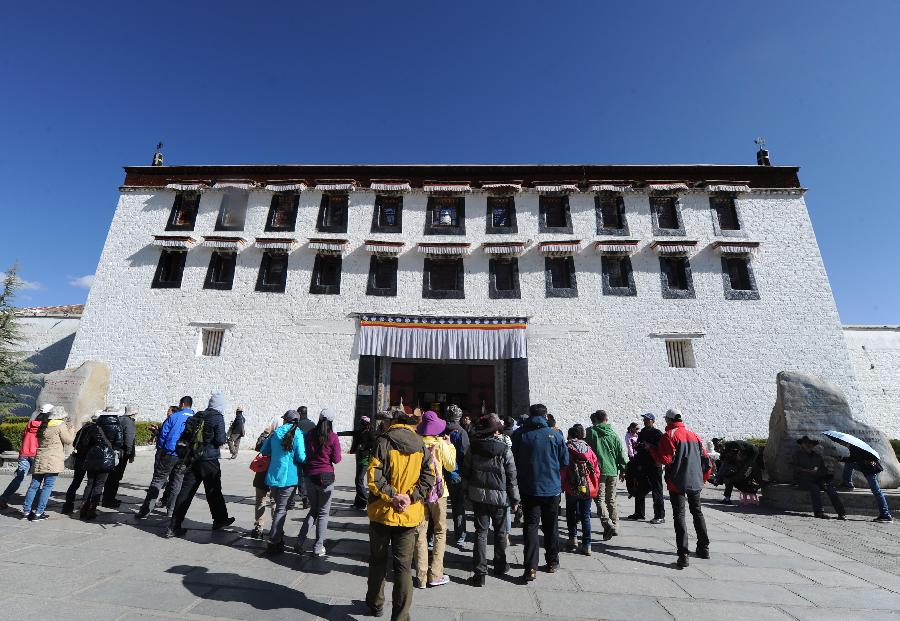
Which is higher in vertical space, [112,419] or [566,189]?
[566,189]

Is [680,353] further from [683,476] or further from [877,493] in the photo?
[683,476]

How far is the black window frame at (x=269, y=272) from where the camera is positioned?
57.6ft

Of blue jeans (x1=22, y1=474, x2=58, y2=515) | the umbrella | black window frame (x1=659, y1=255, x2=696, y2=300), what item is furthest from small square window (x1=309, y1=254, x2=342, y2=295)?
the umbrella

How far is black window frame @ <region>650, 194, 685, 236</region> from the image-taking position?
711 inches

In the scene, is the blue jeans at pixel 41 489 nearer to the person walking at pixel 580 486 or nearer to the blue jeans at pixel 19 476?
the blue jeans at pixel 19 476

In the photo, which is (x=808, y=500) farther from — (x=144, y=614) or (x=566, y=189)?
(x=566, y=189)

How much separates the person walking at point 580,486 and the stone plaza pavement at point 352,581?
330 mm

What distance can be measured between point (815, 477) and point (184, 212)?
80.8 feet

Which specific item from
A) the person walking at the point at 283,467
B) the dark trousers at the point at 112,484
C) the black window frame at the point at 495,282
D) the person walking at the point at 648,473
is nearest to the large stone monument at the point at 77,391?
the dark trousers at the point at 112,484

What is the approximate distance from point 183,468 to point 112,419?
166 centimetres

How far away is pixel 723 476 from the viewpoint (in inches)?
384

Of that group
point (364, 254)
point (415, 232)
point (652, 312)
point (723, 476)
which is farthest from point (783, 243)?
point (364, 254)

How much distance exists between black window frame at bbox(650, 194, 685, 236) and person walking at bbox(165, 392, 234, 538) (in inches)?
727

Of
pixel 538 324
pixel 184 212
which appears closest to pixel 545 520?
pixel 538 324
